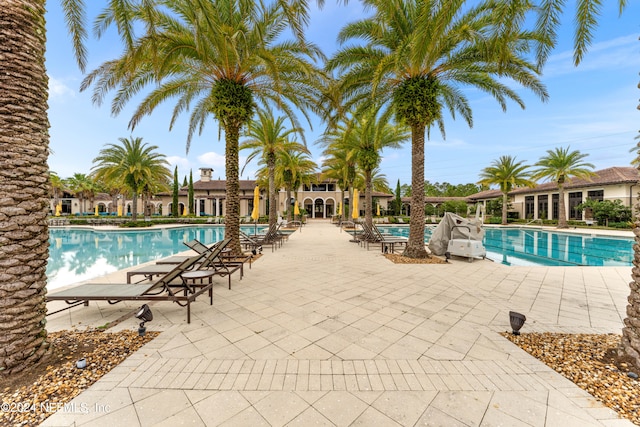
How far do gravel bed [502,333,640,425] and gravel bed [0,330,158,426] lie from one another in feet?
15.8

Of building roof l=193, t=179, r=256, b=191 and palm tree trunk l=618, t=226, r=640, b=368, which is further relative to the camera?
building roof l=193, t=179, r=256, b=191

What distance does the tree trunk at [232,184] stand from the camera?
8.92 m

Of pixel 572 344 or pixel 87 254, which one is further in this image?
pixel 87 254

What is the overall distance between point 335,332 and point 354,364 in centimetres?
81

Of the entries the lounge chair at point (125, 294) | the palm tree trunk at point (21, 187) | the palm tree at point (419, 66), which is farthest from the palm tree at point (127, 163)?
the palm tree trunk at point (21, 187)

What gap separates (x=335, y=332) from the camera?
3.71 metres

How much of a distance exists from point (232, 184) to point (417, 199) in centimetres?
662

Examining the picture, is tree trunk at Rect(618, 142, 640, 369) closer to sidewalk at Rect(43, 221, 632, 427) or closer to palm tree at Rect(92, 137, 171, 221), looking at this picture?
sidewalk at Rect(43, 221, 632, 427)

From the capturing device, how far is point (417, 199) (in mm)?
9570

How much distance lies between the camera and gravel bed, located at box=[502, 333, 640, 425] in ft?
7.70

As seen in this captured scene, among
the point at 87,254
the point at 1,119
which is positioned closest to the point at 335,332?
the point at 1,119

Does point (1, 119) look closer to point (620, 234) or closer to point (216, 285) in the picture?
point (216, 285)

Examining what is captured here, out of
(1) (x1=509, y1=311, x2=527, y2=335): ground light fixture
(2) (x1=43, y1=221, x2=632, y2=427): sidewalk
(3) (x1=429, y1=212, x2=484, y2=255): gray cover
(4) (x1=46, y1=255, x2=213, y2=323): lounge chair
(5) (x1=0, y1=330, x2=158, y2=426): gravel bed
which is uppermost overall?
(3) (x1=429, y1=212, x2=484, y2=255): gray cover

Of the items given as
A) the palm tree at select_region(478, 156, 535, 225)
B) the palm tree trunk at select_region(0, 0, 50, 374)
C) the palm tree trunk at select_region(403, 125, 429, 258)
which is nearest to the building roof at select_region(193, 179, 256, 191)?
the palm tree at select_region(478, 156, 535, 225)
